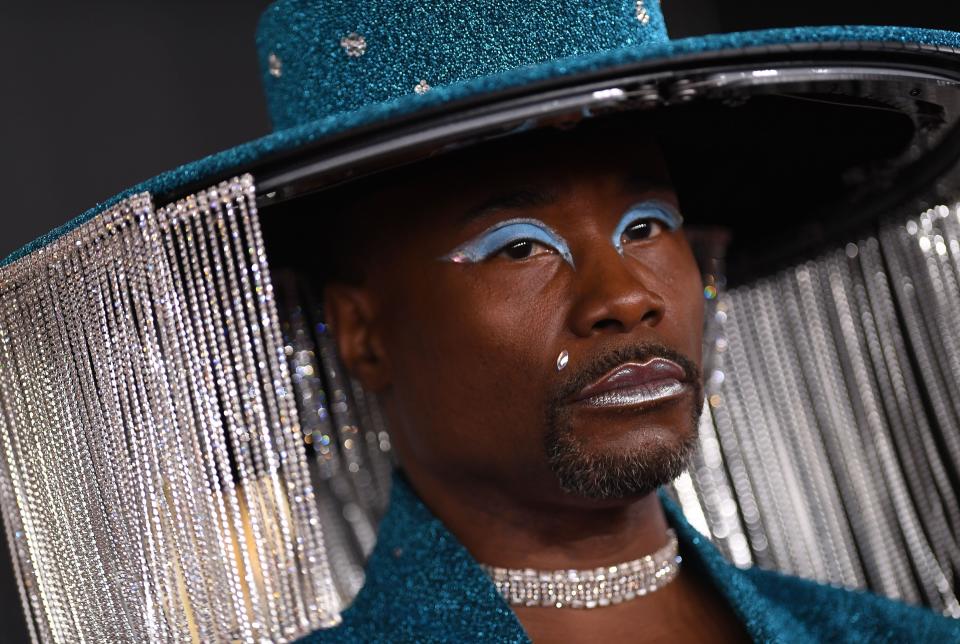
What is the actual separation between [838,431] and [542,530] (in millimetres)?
725

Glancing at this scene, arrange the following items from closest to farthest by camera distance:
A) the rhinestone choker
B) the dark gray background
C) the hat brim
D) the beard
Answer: the hat brim → the beard → the rhinestone choker → the dark gray background

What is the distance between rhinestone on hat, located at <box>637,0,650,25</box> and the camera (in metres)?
1.24

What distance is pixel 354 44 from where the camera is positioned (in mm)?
1227

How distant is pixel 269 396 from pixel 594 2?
49 cm

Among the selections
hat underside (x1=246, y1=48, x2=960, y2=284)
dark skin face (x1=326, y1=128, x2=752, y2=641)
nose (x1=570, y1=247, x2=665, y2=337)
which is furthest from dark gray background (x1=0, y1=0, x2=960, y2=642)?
nose (x1=570, y1=247, x2=665, y2=337)

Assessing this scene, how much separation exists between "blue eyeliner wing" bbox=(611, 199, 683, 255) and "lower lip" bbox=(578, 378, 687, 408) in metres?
0.14

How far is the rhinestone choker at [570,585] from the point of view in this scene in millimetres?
1272

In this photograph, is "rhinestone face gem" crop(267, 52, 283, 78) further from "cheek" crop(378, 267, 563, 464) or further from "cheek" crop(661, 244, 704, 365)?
"cheek" crop(661, 244, 704, 365)

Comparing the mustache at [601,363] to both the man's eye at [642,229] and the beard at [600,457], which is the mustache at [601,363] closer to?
the beard at [600,457]

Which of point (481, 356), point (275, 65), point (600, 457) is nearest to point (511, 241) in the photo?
point (481, 356)

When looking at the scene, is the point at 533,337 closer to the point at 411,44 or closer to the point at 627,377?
the point at 627,377

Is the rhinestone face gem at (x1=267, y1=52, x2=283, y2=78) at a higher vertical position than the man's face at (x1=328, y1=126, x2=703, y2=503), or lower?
higher

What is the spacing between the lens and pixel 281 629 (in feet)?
3.41

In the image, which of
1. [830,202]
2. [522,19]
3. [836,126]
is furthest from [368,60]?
[830,202]
